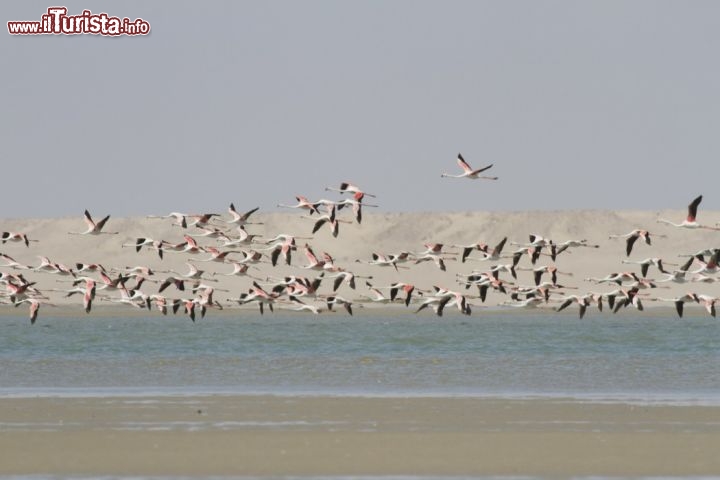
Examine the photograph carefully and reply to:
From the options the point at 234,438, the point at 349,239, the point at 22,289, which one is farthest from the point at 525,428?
the point at 349,239

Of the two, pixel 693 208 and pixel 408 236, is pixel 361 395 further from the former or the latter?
pixel 408 236

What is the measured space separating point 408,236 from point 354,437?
104 meters

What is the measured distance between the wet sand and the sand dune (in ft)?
244

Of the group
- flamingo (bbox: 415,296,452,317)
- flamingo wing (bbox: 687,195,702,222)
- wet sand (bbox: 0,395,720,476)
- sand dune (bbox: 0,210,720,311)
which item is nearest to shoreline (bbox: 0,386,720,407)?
wet sand (bbox: 0,395,720,476)

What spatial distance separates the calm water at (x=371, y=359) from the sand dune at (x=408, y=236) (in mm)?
41368

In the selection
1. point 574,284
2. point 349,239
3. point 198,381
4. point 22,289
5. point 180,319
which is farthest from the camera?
point 349,239

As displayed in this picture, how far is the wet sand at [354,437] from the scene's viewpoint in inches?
755

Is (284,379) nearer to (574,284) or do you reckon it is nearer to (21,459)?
(21,459)

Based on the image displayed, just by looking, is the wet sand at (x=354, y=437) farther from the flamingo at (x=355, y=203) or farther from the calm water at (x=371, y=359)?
the flamingo at (x=355, y=203)

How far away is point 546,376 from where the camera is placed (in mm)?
33719

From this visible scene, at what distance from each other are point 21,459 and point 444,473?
514 cm

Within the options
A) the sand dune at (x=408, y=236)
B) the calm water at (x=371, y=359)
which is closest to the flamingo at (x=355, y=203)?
the calm water at (x=371, y=359)

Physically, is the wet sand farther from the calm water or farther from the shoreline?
the calm water

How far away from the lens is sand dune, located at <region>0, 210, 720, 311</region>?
4262 inches
